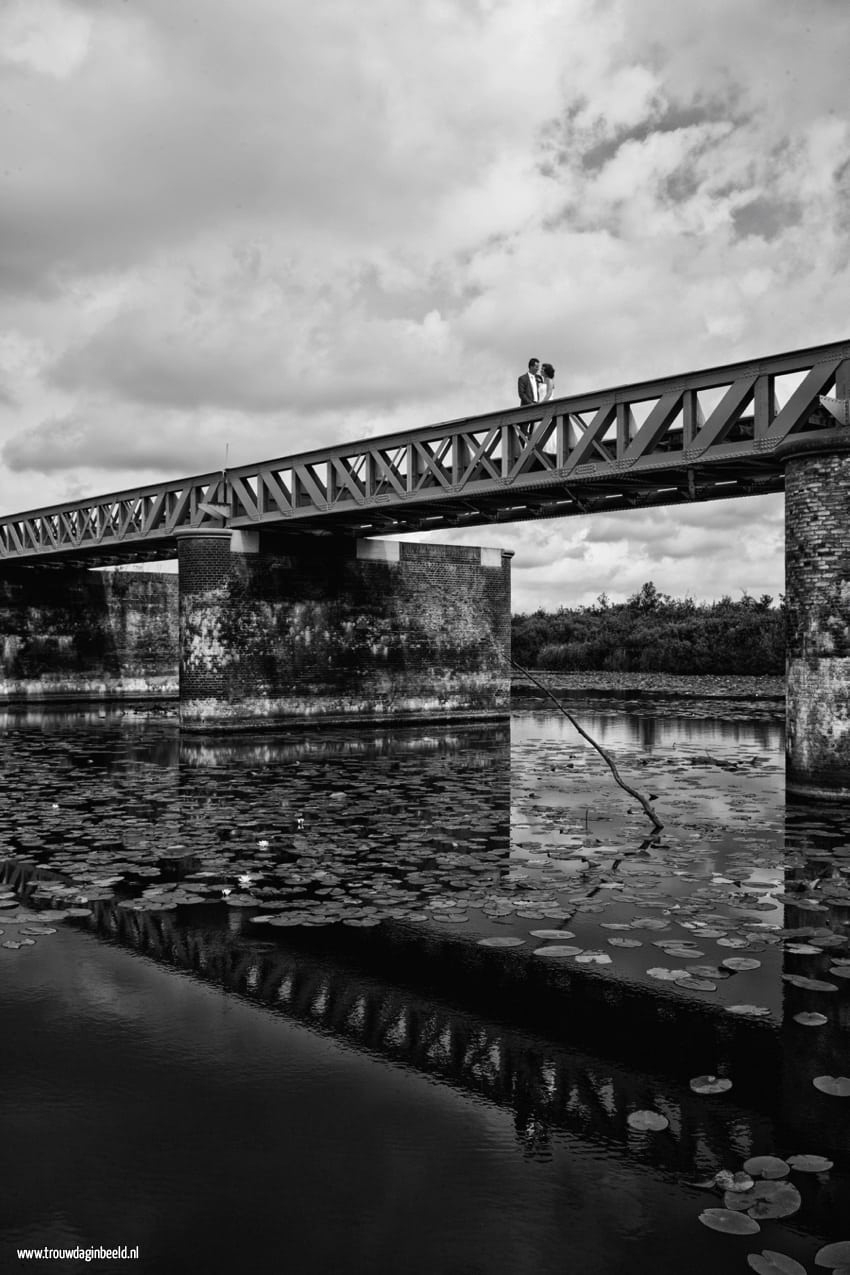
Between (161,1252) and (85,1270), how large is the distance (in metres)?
0.22

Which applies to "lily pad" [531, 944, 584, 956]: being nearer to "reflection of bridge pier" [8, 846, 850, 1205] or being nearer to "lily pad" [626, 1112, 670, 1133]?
"reflection of bridge pier" [8, 846, 850, 1205]

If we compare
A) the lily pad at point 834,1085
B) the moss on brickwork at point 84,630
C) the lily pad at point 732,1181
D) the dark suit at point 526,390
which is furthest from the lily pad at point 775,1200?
the moss on brickwork at point 84,630

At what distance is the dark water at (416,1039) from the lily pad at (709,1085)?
0.18ft

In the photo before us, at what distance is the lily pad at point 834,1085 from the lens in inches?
153

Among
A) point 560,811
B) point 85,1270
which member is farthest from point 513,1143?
point 560,811

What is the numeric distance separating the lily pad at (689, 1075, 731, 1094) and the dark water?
0.06 meters

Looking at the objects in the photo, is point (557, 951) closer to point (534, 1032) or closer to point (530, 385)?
point (534, 1032)

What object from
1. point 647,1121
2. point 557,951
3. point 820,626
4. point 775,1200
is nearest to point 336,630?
point 820,626

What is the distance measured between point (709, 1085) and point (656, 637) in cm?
5254

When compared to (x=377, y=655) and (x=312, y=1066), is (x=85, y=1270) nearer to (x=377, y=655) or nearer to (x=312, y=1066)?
(x=312, y=1066)

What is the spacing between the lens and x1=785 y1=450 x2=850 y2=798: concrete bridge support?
11.5 meters

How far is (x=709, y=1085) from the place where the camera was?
3939 mm

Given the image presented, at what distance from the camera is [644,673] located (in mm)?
51594

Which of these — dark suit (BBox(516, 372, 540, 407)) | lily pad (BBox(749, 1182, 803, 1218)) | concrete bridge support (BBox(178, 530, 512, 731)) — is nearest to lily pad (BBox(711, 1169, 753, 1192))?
lily pad (BBox(749, 1182, 803, 1218))
